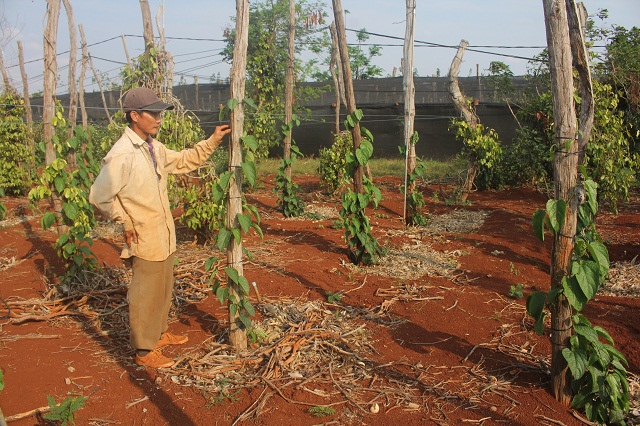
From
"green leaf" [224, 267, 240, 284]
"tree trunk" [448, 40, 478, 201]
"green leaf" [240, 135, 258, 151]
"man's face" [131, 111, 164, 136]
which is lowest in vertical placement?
"green leaf" [224, 267, 240, 284]

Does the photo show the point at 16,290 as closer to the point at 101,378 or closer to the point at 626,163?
the point at 101,378

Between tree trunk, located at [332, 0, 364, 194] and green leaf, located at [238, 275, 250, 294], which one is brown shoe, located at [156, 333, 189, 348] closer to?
green leaf, located at [238, 275, 250, 294]

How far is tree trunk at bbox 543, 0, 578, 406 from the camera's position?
307cm

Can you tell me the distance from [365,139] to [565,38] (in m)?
3.15

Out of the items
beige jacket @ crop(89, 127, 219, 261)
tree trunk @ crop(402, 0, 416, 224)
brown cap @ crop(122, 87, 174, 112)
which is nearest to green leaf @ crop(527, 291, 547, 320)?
beige jacket @ crop(89, 127, 219, 261)

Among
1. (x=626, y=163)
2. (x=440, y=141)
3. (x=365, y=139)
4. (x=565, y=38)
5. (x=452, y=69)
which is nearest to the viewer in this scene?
(x=565, y=38)

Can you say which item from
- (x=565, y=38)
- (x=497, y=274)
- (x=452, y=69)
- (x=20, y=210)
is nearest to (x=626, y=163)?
(x=452, y=69)

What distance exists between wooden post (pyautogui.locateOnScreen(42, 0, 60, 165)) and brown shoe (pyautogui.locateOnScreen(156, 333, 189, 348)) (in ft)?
8.93

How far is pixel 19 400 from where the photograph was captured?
10.9 feet

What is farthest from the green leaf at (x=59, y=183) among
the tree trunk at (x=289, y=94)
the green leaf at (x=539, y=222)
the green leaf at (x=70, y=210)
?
the tree trunk at (x=289, y=94)

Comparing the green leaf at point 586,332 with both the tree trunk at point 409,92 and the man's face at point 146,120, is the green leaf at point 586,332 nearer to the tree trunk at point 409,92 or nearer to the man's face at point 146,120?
the man's face at point 146,120

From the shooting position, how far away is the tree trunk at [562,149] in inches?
121

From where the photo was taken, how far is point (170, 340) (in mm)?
4062

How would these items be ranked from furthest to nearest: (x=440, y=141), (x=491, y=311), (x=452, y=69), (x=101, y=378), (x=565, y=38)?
(x=440, y=141) → (x=452, y=69) → (x=491, y=311) → (x=101, y=378) → (x=565, y=38)
